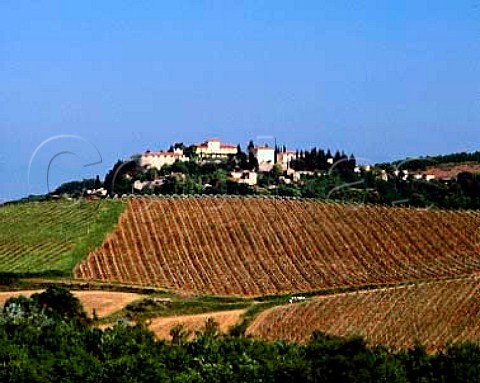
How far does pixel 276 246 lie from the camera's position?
5984cm

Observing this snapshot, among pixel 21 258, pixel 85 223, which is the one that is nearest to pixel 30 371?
pixel 21 258

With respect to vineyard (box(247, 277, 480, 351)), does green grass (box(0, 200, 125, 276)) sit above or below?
below

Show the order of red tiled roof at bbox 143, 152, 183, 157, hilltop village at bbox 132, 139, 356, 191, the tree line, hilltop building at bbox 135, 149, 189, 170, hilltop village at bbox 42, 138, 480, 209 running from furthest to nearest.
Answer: red tiled roof at bbox 143, 152, 183, 157, hilltop building at bbox 135, 149, 189, 170, hilltop village at bbox 132, 139, 356, 191, hilltop village at bbox 42, 138, 480, 209, the tree line

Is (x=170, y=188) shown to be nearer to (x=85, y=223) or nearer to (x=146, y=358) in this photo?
(x=85, y=223)

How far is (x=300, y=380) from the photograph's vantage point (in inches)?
1081

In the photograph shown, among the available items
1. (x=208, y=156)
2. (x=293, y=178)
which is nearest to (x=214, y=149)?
(x=208, y=156)

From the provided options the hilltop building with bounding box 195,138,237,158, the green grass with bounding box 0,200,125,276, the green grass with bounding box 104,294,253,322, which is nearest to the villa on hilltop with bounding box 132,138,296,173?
the hilltop building with bounding box 195,138,237,158

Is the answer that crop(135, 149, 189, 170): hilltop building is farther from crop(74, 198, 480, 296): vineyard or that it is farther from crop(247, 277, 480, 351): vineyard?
crop(247, 277, 480, 351): vineyard

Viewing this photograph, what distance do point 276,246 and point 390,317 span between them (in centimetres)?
1754

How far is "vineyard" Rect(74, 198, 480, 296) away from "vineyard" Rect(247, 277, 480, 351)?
517cm

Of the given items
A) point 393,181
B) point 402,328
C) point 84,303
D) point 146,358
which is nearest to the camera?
point 146,358

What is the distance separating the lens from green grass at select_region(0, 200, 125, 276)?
55156 millimetres

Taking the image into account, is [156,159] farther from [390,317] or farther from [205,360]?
[205,360]

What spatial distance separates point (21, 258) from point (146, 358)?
28371 millimetres
